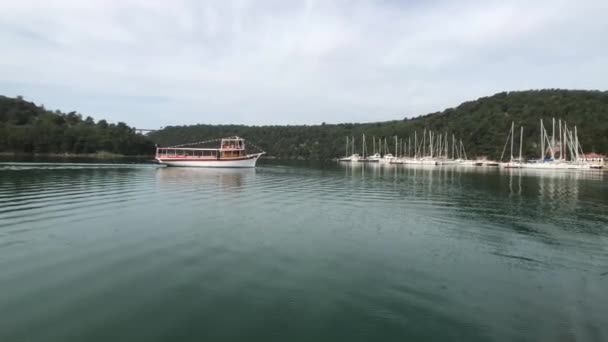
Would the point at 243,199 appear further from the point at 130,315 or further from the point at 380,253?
the point at 130,315

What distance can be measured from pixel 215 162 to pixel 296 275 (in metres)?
78.7

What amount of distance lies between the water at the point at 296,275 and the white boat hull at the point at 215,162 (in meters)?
62.0

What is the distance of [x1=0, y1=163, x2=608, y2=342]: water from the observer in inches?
336

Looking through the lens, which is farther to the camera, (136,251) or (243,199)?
(243,199)

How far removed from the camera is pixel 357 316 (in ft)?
30.0

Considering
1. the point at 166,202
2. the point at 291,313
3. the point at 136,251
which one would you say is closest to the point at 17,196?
the point at 166,202

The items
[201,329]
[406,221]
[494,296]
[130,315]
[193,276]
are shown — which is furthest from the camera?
[406,221]

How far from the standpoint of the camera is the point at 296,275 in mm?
11875

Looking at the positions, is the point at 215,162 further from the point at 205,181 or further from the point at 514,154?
the point at 514,154

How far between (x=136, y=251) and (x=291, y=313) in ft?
24.6

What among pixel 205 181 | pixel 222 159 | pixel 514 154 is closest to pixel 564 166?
pixel 514 154

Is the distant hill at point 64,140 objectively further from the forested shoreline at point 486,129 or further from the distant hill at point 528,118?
the distant hill at point 528,118

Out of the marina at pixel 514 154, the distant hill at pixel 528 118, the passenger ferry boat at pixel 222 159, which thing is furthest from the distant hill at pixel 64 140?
the distant hill at pixel 528 118

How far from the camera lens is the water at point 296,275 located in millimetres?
8523
